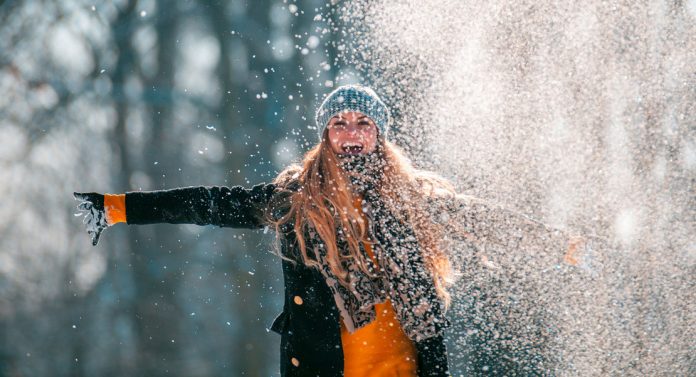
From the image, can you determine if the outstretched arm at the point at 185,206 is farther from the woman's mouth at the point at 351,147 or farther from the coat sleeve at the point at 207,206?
the woman's mouth at the point at 351,147

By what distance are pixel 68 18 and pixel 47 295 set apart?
158 inches

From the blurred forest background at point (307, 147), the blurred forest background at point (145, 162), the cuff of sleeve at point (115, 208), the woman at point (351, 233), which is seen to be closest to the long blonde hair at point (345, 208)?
the woman at point (351, 233)

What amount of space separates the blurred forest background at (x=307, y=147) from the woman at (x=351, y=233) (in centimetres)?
257

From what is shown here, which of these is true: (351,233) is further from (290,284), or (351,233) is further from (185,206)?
(185,206)

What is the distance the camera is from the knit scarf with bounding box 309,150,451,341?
224cm

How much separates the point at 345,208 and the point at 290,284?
34cm

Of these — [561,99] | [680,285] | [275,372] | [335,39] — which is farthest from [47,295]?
[680,285]

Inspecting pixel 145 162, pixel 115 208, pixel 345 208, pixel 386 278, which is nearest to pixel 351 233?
pixel 345 208

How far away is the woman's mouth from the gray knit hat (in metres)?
0.14

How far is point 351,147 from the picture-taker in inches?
99.7

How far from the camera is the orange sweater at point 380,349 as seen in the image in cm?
223

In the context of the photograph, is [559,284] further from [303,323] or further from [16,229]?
[16,229]

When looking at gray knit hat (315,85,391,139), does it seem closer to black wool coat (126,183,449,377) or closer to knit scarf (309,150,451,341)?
knit scarf (309,150,451,341)

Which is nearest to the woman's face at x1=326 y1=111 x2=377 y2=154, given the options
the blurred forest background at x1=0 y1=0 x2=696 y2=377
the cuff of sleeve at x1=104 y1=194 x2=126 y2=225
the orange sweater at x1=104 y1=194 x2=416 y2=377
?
the orange sweater at x1=104 y1=194 x2=416 y2=377
